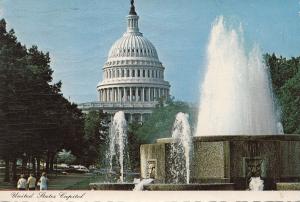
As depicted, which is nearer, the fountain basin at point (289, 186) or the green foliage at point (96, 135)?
the fountain basin at point (289, 186)

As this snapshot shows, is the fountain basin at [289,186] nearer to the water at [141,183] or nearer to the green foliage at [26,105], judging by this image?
the water at [141,183]

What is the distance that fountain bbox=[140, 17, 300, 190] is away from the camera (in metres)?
9.19

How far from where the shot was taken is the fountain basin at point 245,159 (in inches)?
361

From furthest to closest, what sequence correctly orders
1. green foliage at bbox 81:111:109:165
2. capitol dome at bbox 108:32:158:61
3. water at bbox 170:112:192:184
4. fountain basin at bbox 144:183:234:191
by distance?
green foliage at bbox 81:111:109:165
capitol dome at bbox 108:32:158:61
water at bbox 170:112:192:184
fountain basin at bbox 144:183:234:191

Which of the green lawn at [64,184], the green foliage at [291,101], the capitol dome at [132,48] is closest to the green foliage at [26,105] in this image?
the green lawn at [64,184]

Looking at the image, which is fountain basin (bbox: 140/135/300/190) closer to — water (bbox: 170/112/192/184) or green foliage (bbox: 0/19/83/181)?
water (bbox: 170/112/192/184)

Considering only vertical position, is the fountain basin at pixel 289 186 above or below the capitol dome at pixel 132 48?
below

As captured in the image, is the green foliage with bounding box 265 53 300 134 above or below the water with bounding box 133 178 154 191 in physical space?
above

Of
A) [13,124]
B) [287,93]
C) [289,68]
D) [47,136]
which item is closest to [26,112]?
[13,124]

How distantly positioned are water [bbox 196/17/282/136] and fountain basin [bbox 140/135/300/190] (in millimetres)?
854

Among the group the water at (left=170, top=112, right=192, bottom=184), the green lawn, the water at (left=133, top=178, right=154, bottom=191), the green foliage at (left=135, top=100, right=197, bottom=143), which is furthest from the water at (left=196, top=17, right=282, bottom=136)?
the green foliage at (left=135, top=100, right=197, bottom=143)

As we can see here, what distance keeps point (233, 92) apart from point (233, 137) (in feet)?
3.58

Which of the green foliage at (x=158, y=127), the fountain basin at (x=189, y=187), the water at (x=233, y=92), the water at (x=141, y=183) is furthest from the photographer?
the green foliage at (x=158, y=127)

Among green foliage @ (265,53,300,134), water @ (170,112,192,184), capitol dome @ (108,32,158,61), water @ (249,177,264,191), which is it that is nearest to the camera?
water @ (249,177,264,191)
